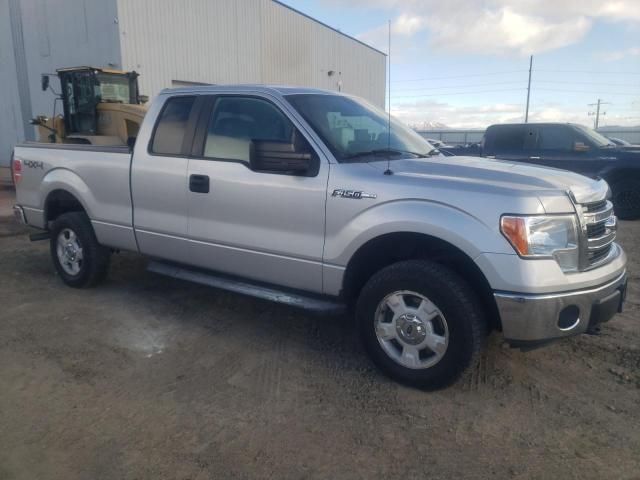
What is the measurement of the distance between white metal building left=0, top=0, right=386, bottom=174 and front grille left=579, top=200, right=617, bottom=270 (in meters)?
15.2

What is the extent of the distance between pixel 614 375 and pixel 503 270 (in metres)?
1.38

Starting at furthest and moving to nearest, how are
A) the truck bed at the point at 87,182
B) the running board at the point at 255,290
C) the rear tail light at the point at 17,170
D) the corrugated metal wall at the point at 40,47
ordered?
the corrugated metal wall at the point at 40,47 < the rear tail light at the point at 17,170 < the truck bed at the point at 87,182 < the running board at the point at 255,290

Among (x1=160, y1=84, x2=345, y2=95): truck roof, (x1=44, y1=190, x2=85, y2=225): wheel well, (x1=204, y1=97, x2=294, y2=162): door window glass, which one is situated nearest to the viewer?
(x1=204, y1=97, x2=294, y2=162): door window glass

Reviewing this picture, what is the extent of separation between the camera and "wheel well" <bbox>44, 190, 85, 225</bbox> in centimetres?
548

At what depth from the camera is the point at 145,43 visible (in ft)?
53.7

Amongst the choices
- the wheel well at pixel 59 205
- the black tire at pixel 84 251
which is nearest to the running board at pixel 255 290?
the black tire at pixel 84 251

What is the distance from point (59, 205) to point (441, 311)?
4.33m

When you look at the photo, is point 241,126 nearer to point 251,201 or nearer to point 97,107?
point 251,201

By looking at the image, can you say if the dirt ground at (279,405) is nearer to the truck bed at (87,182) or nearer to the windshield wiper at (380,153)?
the truck bed at (87,182)

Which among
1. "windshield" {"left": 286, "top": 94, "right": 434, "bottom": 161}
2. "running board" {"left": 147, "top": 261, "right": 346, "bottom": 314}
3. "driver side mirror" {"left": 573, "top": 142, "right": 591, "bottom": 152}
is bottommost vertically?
"running board" {"left": 147, "top": 261, "right": 346, "bottom": 314}

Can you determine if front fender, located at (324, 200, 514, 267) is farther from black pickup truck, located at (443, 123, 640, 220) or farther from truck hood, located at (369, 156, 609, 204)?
black pickup truck, located at (443, 123, 640, 220)

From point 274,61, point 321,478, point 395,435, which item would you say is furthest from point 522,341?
point 274,61

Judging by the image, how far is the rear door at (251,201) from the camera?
371 centimetres

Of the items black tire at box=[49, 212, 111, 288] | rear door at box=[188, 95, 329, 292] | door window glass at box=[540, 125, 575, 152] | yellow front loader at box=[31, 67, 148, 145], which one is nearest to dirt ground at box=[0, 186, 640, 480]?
black tire at box=[49, 212, 111, 288]
